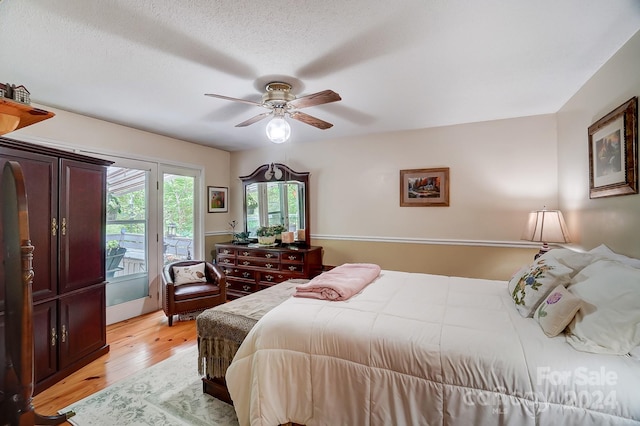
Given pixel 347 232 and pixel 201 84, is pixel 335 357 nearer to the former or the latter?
pixel 201 84

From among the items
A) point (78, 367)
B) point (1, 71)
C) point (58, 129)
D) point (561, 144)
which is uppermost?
point (1, 71)

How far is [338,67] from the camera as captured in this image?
210 cm

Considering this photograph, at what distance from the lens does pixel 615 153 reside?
1.96 metres

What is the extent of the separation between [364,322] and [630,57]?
7.95 ft

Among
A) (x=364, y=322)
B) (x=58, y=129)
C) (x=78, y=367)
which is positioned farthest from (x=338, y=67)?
(x=78, y=367)

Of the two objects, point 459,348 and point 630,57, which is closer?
point 459,348

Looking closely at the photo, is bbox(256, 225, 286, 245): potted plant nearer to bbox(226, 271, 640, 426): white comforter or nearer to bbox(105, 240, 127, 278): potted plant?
bbox(105, 240, 127, 278): potted plant

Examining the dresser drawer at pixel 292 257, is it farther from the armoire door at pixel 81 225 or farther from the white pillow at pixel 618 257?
the white pillow at pixel 618 257

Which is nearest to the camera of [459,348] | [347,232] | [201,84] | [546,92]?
[459,348]

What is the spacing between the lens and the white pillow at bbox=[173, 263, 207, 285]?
366 centimetres

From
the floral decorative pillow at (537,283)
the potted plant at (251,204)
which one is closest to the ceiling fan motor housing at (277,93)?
the floral decorative pillow at (537,283)

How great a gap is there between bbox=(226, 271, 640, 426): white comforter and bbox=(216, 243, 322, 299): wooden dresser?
2.08 meters

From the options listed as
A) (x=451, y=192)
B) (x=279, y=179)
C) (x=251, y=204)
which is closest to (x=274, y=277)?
(x=251, y=204)

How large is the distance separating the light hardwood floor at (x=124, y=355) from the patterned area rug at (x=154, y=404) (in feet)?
0.51
